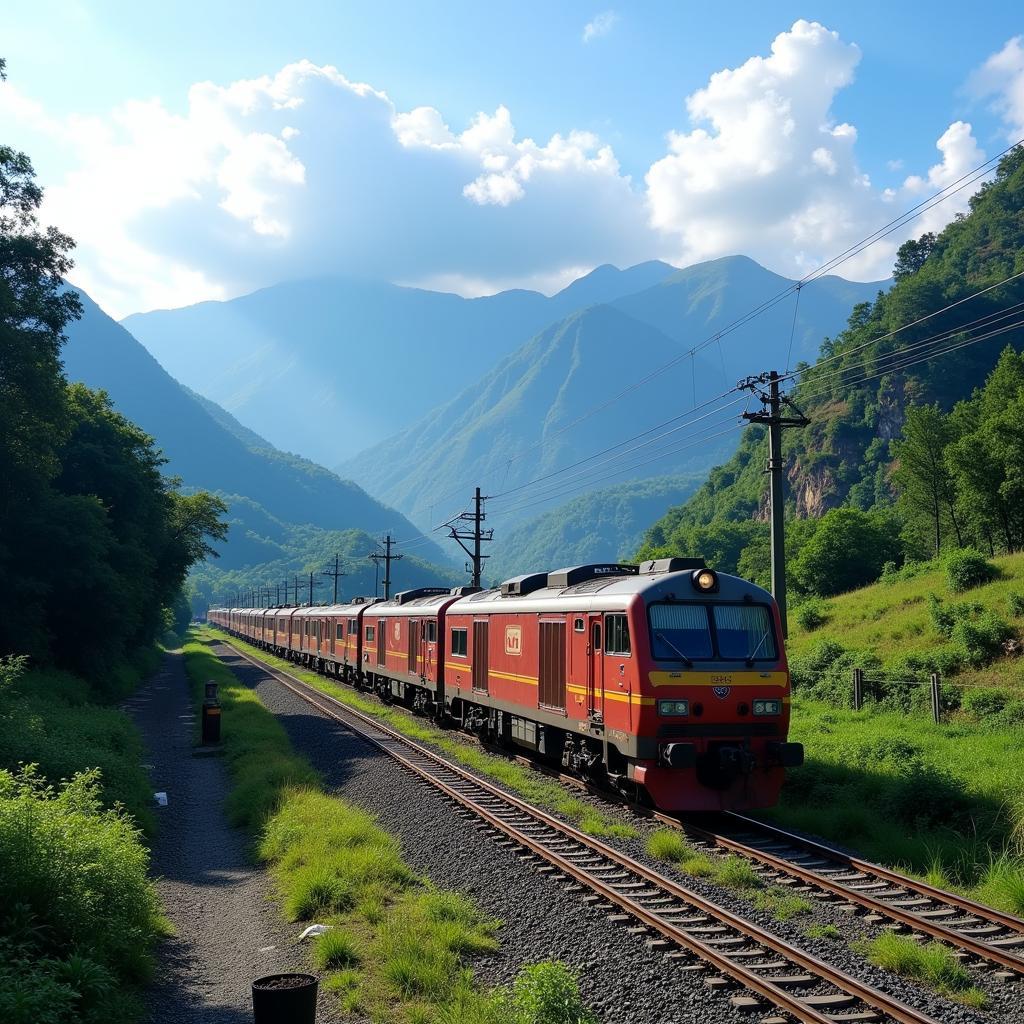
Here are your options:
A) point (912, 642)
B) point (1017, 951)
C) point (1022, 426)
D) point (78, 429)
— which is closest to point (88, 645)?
point (78, 429)

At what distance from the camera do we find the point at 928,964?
24.1 ft

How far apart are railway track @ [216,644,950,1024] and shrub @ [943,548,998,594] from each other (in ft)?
74.7

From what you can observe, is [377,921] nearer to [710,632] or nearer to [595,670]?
[595,670]

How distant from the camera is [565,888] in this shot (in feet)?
32.0

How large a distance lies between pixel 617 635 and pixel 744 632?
72.7 inches

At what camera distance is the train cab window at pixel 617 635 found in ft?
42.2

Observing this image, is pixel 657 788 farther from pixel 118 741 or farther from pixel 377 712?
pixel 377 712

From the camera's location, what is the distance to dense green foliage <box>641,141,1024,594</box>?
193ft

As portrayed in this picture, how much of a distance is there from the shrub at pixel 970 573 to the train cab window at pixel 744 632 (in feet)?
69.1

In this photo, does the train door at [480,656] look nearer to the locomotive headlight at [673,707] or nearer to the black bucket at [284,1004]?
the locomotive headlight at [673,707]

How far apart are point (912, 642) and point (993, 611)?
281 centimetres

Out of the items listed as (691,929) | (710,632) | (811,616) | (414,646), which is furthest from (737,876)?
(811,616)

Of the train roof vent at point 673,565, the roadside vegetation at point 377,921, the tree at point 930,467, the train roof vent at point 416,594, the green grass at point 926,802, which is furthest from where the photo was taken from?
the tree at point 930,467

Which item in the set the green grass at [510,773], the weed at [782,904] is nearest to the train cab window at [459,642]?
the green grass at [510,773]
